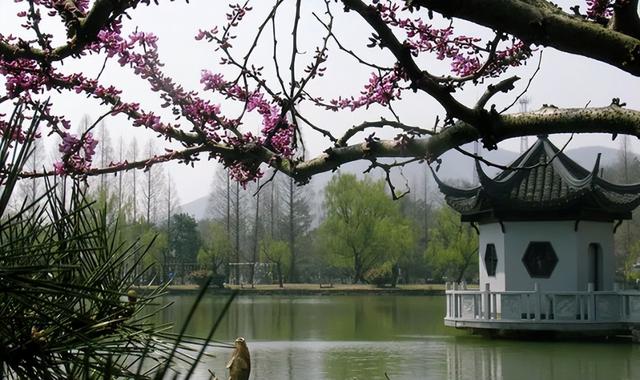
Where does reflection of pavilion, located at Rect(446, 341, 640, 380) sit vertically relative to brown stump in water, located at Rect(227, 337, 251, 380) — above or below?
below

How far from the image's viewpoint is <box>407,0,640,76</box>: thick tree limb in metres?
1.99

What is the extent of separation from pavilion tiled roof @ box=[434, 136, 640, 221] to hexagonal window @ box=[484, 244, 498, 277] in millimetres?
576

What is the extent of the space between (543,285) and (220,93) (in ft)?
37.5

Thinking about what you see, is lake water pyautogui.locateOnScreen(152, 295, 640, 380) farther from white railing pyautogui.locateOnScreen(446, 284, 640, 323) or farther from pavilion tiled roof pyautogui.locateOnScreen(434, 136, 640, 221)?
pavilion tiled roof pyautogui.locateOnScreen(434, 136, 640, 221)

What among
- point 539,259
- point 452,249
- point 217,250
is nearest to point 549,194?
point 539,259

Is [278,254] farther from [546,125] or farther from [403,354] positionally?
[546,125]

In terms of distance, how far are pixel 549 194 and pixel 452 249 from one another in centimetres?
2731

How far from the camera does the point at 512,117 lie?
8.16 ft

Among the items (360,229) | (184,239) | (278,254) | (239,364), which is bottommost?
(239,364)

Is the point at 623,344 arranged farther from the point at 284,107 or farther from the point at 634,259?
the point at 634,259

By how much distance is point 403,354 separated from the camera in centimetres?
1139

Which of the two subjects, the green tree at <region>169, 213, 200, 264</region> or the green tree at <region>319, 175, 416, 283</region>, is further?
the green tree at <region>169, 213, 200, 264</region>

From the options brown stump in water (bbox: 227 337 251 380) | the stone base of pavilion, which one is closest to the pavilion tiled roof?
the stone base of pavilion

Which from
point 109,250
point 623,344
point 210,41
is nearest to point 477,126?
point 109,250
